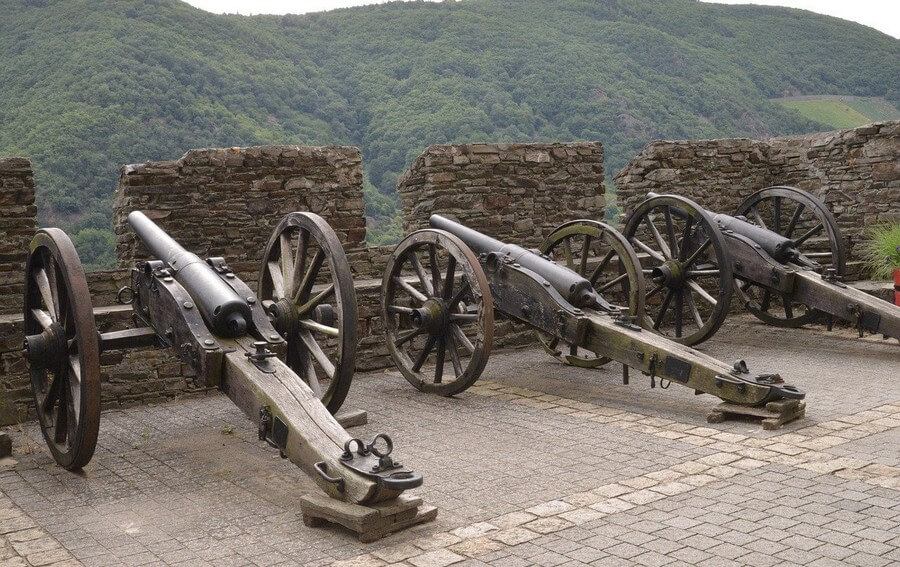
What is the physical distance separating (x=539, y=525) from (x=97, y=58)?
601 inches

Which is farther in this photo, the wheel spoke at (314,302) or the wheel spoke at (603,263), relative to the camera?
the wheel spoke at (603,263)

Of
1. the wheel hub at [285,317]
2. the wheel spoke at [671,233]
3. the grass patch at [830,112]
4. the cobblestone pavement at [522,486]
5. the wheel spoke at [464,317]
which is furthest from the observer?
the grass patch at [830,112]

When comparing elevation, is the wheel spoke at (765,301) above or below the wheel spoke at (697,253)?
below

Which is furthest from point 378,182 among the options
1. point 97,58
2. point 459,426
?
point 459,426

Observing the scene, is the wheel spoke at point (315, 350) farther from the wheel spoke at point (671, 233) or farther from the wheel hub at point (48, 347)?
the wheel spoke at point (671, 233)

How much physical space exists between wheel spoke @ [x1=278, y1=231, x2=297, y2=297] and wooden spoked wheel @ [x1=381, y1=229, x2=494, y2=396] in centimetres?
92

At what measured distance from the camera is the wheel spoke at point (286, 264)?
6137 mm

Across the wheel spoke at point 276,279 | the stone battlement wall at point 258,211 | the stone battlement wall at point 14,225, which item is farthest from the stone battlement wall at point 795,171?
the stone battlement wall at point 14,225

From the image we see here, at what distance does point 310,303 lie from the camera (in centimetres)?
598

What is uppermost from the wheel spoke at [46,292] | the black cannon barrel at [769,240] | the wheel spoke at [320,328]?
the black cannon barrel at [769,240]

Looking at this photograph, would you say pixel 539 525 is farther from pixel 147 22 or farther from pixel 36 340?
pixel 147 22

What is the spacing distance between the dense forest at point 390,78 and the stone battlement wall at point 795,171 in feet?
9.53

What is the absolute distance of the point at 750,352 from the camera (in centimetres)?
816

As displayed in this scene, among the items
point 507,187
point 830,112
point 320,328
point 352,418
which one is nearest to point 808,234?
point 507,187
